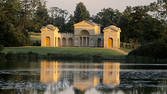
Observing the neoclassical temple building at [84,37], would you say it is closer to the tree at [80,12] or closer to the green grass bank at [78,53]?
the green grass bank at [78,53]

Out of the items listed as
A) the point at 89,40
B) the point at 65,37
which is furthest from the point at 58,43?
the point at 89,40

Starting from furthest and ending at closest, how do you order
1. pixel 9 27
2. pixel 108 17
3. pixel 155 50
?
pixel 108 17 < pixel 9 27 < pixel 155 50

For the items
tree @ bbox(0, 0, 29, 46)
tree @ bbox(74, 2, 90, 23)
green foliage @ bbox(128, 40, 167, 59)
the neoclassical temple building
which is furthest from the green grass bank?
tree @ bbox(74, 2, 90, 23)

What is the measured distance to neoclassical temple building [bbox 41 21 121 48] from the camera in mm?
85000

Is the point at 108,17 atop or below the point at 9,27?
atop

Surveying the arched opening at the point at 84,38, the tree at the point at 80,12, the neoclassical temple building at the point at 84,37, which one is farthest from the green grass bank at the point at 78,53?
the tree at the point at 80,12

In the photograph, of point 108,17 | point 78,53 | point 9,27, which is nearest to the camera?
point 78,53

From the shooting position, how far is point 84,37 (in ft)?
307

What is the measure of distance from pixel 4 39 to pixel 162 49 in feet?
144

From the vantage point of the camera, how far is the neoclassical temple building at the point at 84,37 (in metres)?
85.0

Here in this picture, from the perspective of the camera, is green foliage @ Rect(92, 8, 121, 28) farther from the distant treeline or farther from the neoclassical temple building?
the neoclassical temple building

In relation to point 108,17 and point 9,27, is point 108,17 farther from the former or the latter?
point 9,27

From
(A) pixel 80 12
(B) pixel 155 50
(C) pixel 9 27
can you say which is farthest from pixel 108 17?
(B) pixel 155 50

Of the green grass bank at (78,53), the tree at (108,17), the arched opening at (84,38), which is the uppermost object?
the tree at (108,17)
